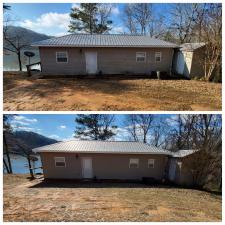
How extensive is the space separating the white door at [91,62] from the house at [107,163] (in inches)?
196

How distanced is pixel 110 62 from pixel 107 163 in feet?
21.9

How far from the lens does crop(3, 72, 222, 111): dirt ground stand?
332 inches

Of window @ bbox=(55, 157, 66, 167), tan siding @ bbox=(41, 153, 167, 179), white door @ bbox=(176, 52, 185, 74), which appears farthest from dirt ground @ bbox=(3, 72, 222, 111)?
window @ bbox=(55, 157, 66, 167)

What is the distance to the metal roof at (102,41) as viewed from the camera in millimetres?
13602

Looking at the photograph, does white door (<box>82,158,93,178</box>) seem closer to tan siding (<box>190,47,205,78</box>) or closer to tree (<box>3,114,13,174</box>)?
tree (<box>3,114,13,174</box>)

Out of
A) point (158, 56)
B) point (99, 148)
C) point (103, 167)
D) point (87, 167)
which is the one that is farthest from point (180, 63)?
point (87, 167)

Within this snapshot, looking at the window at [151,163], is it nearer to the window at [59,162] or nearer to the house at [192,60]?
the window at [59,162]

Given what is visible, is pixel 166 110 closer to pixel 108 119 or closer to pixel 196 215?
pixel 196 215

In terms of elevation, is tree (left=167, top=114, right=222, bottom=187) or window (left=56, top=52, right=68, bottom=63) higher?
window (left=56, top=52, right=68, bottom=63)

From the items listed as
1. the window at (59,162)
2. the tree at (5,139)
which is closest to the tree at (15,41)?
the tree at (5,139)

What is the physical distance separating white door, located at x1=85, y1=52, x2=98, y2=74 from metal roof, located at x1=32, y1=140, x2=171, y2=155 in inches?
191

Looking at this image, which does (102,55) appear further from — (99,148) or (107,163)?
(107,163)

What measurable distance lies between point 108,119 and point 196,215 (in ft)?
50.0

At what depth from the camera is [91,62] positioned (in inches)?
561
